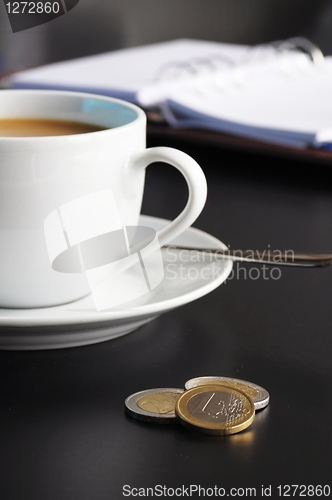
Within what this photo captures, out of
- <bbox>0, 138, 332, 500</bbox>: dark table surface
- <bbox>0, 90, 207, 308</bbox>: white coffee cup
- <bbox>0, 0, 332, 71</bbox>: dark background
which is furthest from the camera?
<bbox>0, 0, 332, 71</bbox>: dark background

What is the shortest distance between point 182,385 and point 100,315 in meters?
0.07

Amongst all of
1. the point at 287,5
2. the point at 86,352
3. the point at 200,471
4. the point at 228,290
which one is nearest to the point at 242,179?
Result: the point at 228,290

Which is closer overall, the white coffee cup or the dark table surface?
the dark table surface

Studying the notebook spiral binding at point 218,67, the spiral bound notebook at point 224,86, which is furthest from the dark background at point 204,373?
the notebook spiral binding at point 218,67

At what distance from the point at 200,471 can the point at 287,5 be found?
2.02 metres

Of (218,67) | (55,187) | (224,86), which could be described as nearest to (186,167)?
(55,187)

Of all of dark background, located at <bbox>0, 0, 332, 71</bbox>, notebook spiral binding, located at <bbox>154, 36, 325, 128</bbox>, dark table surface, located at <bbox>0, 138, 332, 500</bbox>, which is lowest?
dark background, located at <bbox>0, 0, 332, 71</bbox>

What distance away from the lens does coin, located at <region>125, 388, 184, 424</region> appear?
0.40 m

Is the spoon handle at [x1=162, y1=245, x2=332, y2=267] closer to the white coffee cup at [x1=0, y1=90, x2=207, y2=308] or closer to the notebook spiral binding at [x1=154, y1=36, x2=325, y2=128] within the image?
the white coffee cup at [x1=0, y1=90, x2=207, y2=308]

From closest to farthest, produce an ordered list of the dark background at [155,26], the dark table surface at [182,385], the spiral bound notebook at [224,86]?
the dark table surface at [182,385]
the spiral bound notebook at [224,86]
the dark background at [155,26]

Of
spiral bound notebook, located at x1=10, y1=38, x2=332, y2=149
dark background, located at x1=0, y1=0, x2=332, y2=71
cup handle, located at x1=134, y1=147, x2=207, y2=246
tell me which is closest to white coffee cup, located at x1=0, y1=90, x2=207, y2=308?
cup handle, located at x1=134, y1=147, x2=207, y2=246

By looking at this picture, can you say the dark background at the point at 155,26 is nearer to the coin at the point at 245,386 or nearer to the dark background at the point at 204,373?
the dark background at the point at 204,373

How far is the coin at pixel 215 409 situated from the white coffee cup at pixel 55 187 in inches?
5.5

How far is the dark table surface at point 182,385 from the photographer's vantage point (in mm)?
354
